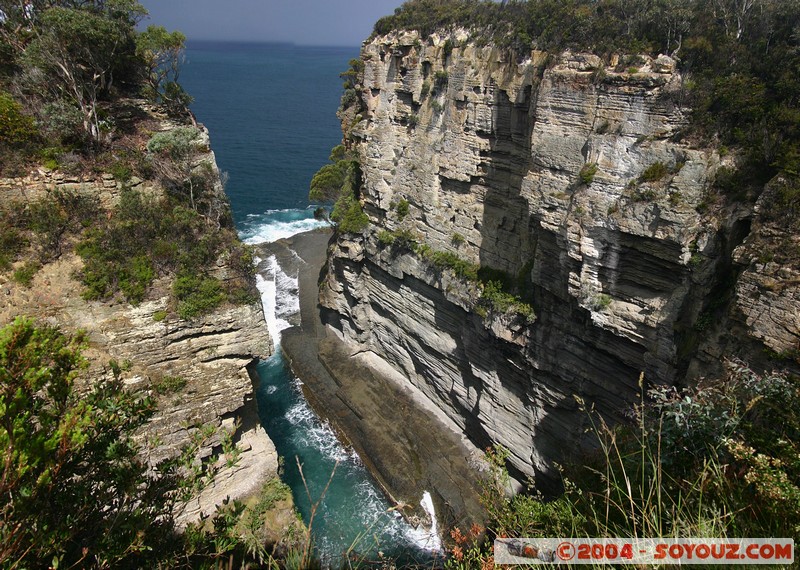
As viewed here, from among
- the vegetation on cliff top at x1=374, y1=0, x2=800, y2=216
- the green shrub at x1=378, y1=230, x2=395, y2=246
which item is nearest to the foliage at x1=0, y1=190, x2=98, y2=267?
the green shrub at x1=378, y1=230, x2=395, y2=246

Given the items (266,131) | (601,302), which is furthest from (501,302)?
(266,131)

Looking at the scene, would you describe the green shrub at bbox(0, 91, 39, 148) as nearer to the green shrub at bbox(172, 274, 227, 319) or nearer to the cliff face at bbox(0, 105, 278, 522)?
the cliff face at bbox(0, 105, 278, 522)

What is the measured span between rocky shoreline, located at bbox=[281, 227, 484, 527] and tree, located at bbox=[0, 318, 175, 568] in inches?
474

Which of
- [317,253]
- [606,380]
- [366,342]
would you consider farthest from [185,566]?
[317,253]

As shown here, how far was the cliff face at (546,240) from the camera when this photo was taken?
1318 centimetres

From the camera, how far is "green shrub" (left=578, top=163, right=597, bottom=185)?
1495 cm

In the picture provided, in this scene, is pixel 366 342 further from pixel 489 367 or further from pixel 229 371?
pixel 229 371

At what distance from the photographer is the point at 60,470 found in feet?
19.7

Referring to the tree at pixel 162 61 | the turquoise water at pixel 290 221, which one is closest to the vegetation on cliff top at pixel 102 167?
the tree at pixel 162 61

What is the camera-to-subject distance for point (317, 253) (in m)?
39.8

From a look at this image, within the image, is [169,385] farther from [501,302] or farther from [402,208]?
[402,208]

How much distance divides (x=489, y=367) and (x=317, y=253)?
74.9 feet

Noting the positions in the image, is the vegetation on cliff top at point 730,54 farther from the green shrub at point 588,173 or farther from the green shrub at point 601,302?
the green shrub at point 601,302

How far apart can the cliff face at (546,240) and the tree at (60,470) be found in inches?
515
